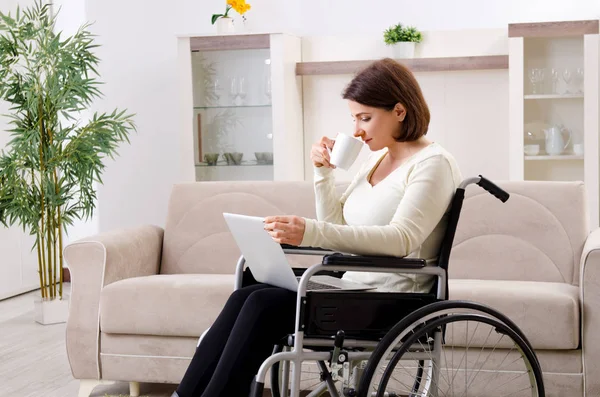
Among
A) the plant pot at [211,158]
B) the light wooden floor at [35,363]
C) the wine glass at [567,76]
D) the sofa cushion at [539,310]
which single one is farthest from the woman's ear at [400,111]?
the plant pot at [211,158]

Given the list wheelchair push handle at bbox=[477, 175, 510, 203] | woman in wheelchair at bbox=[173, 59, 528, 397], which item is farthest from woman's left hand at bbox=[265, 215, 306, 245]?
wheelchair push handle at bbox=[477, 175, 510, 203]

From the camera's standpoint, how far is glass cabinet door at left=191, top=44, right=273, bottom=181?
5066 mm

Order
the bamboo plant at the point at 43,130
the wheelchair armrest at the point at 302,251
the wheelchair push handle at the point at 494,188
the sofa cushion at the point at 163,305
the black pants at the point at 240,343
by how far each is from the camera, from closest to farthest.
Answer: the black pants at the point at 240,343
the wheelchair push handle at the point at 494,188
the wheelchair armrest at the point at 302,251
the sofa cushion at the point at 163,305
the bamboo plant at the point at 43,130

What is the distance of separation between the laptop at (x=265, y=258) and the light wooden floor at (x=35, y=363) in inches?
48.0

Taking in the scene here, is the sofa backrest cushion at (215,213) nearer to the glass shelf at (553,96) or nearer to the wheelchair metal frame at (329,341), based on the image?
the wheelchair metal frame at (329,341)

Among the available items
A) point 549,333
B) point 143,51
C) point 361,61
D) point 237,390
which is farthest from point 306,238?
point 143,51

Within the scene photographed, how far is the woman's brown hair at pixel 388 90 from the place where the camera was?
2.25m

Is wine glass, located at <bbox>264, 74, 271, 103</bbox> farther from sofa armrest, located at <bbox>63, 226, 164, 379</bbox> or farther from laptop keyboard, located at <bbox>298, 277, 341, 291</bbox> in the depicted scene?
laptop keyboard, located at <bbox>298, 277, 341, 291</bbox>

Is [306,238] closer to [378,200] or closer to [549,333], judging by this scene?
[378,200]

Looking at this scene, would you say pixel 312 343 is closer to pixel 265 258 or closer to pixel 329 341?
pixel 329 341

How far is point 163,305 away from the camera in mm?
3127

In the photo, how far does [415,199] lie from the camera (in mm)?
2117

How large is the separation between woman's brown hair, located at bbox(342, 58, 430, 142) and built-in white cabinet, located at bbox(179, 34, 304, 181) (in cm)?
274

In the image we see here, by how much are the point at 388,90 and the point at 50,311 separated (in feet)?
10.1
